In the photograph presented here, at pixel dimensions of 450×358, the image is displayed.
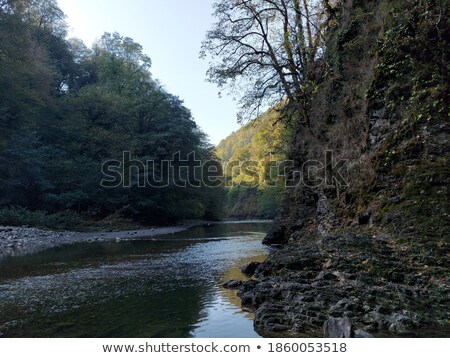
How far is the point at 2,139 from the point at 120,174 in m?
10.7

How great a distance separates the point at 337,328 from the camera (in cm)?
454

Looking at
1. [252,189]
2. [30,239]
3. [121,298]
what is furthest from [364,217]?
[252,189]

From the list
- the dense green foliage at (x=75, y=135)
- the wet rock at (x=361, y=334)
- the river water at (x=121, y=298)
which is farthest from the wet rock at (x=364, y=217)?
the dense green foliage at (x=75, y=135)

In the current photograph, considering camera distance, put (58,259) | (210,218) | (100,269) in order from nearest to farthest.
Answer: (100,269) → (58,259) → (210,218)

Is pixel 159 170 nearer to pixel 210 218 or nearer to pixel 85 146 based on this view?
pixel 85 146

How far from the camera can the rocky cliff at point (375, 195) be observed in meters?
5.50

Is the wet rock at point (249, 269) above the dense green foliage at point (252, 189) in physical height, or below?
below

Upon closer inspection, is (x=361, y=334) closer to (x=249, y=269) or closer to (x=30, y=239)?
(x=249, y=269)

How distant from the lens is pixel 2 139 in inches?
953

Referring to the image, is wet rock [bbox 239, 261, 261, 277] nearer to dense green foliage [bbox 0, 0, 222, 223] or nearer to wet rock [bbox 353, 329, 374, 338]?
wet rock [bbox 353, 329, 374, 338]

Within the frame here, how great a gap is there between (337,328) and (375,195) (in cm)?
649

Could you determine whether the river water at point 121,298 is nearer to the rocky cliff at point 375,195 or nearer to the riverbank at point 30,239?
the rocky cliff at point 375,195

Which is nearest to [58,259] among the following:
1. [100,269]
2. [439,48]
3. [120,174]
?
[100,269]

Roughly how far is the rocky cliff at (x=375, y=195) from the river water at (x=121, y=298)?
82 centimetres
